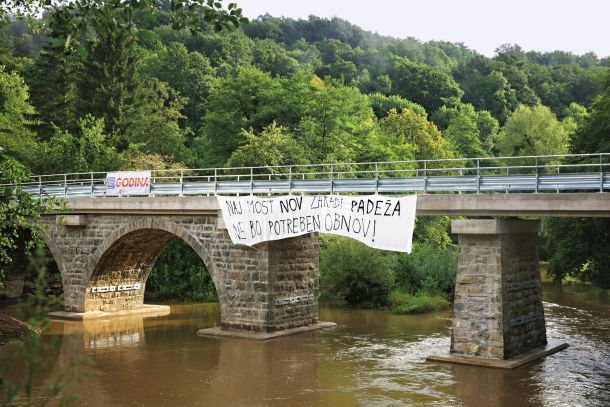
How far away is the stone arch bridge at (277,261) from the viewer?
2038 cm

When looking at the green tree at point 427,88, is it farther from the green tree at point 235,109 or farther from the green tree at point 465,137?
the green tree at point 235,109

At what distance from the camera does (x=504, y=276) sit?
20.5 metres

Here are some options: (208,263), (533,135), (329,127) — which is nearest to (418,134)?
(533,135)

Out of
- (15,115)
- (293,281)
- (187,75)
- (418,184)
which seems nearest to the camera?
(418,184)

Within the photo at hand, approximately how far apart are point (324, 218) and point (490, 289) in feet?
18.2

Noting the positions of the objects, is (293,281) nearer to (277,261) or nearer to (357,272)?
(277,261)

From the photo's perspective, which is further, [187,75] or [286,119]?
[187,75]

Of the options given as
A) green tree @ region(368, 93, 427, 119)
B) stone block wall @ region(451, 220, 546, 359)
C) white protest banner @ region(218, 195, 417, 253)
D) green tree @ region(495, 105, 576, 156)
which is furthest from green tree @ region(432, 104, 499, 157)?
stone block wall @ region(451, 220, 546, 359)

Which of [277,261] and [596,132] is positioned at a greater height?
[596,132]

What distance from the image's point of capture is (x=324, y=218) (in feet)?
77.2

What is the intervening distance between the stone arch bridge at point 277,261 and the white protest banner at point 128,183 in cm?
84

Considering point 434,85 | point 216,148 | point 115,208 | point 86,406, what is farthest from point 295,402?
point 434,85

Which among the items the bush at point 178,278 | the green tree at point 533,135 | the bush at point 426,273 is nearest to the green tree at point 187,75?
the green tree at point 533,135

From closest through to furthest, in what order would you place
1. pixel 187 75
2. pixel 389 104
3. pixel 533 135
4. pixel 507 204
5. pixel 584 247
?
pixel 507 204, pixel 584 247, pixel 533 135, pixel 187 75, pixel 389 104
